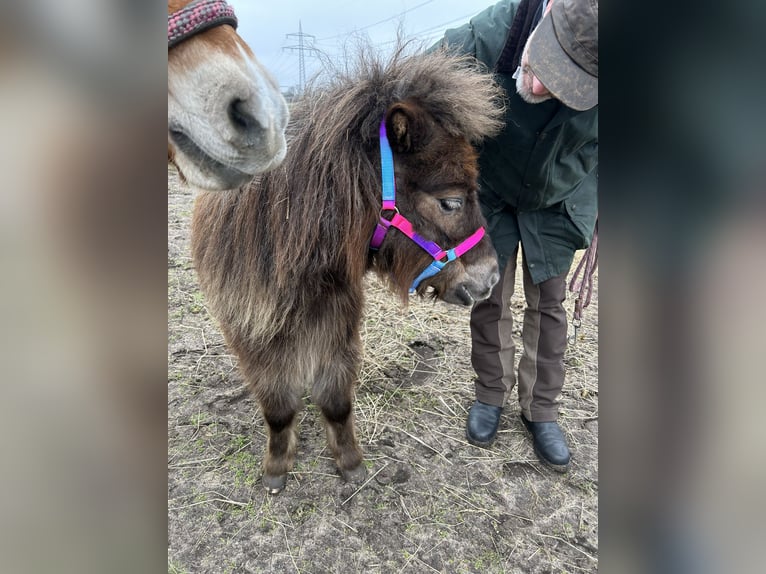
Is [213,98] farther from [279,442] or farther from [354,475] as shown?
[354,475]

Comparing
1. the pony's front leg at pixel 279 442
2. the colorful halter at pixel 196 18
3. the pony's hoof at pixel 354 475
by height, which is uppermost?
the colorful halter at pixel 196 18

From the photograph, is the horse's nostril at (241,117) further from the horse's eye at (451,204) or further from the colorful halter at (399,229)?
the horse's eye at (451,204)

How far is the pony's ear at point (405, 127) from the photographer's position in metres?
1.59

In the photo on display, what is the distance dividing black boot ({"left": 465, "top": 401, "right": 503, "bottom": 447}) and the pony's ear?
179 cm

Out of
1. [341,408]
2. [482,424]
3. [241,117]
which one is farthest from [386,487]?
[241,117]

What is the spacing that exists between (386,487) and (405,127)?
6.00 ft

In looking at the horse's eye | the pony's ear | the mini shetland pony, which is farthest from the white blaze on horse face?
the horse's eye

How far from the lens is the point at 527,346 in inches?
106

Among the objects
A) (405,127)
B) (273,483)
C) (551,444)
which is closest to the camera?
(405,127)

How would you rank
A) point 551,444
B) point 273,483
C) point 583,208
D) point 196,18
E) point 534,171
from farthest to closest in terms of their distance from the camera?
point 551,444, point 583,208, point 273,483, point 534,171, point 196,18

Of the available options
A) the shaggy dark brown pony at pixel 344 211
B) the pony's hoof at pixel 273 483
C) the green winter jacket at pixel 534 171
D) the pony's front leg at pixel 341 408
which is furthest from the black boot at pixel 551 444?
the pony's hoof at pixel 273 483
